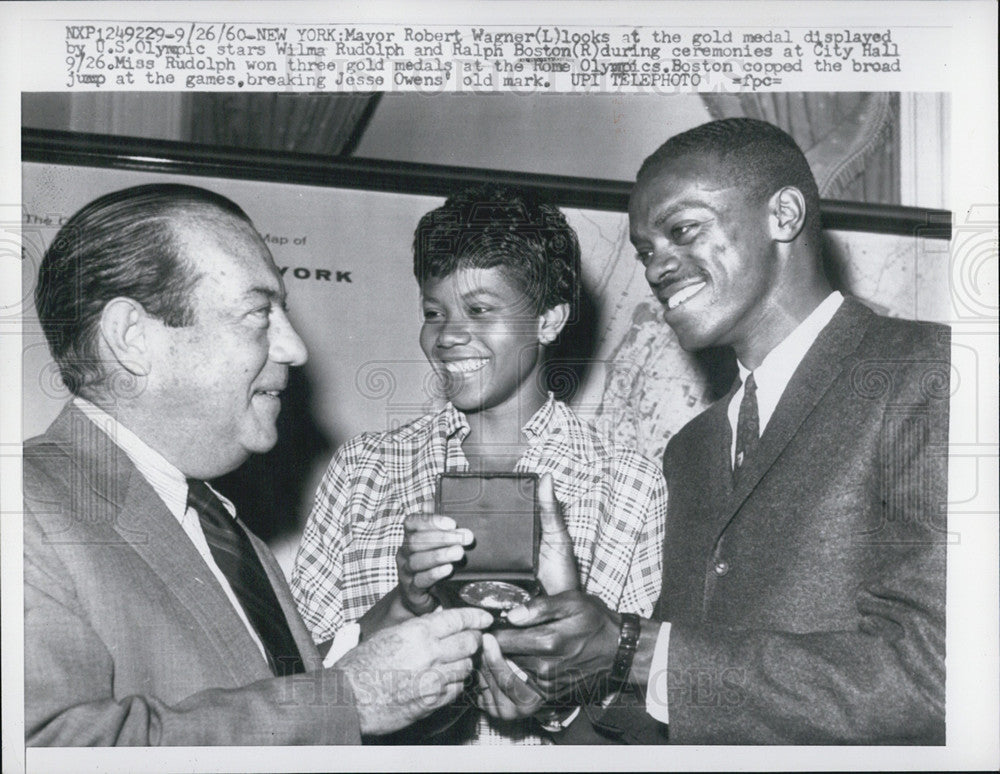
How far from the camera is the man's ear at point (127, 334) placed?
2.03 meters

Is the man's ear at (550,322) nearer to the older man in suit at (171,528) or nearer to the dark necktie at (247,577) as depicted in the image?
the older man in suit at (171,528)

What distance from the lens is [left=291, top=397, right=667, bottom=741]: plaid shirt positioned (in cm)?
210

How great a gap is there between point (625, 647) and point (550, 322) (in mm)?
663

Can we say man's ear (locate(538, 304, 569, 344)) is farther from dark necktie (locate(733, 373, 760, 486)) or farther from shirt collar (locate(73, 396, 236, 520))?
shirt collar (locate(73, 396, 236, 520))

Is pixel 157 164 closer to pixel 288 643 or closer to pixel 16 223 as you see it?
pixel 16 223

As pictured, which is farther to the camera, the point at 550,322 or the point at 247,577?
the point at 550,322

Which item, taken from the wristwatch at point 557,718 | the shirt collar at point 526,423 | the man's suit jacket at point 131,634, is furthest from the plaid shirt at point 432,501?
the wristwatch at point 557,718

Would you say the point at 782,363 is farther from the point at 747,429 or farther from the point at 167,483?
the point at 167,483

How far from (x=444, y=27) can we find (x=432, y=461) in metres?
0.92

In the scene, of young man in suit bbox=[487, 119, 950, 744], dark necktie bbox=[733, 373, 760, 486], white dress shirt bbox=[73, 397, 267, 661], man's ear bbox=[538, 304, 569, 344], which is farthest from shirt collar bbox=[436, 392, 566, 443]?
white dress shirt bbox=[73, 397, 267, 661]

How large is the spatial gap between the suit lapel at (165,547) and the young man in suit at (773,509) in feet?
1.59

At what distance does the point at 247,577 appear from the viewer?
2027mm

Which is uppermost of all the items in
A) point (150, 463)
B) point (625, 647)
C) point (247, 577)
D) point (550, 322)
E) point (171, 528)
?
point (550, 322)

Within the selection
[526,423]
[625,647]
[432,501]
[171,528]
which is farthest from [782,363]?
[171,528]
